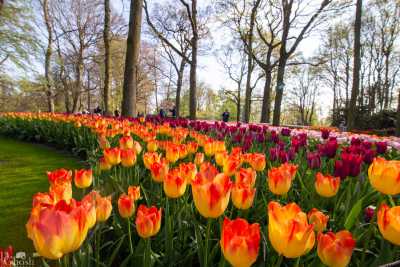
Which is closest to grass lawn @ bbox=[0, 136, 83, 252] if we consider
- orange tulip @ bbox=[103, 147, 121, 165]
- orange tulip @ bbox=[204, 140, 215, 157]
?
orange tulip @ bbox=[103, 147, 121, 165]

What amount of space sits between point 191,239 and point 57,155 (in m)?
6.48

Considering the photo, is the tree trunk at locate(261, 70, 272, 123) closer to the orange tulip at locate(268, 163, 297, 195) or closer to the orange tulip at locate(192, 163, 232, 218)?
the orange tulip at locate(268, 163, 297, 195)

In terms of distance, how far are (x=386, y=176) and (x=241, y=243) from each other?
839mm

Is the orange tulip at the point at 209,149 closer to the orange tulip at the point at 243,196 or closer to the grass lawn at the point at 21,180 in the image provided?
the orange tulip at the point at 243,196

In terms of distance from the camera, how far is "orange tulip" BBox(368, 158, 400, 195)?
1.30 m

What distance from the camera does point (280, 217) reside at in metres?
0.87

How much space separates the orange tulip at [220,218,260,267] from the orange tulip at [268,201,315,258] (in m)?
0.07

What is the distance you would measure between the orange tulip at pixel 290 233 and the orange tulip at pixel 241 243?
67 mm

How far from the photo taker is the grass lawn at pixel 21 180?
308 cm

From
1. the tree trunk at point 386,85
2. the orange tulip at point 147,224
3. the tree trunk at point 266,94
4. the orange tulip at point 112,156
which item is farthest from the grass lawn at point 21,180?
the tree trunk at point 386,85

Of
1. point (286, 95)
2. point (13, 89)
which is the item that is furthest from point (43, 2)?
point (286, 95)

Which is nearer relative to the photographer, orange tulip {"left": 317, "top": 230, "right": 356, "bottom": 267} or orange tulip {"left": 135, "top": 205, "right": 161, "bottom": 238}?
orange tulip {"left": 317, "top": 230, "right": 356, "bottom": 267}

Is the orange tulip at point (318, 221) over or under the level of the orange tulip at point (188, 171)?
under

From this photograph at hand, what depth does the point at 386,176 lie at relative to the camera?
4.32 feet
